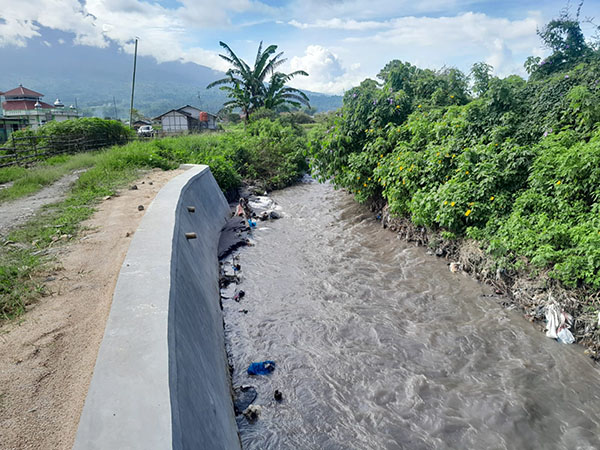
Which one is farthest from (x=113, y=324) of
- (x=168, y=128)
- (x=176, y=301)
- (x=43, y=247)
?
(x=168, y=128)

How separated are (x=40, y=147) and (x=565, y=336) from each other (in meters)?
19.4

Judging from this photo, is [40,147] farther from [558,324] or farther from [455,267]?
[558,324]

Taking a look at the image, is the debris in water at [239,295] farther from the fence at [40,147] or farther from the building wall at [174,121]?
the building wall at [174,121]

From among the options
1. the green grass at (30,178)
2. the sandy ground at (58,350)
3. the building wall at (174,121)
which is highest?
the building wall at (174,121)

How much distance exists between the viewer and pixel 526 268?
6102 mm

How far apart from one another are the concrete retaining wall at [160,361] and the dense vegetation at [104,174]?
1.26 meters

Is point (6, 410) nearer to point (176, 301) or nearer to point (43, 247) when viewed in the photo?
point (176, 301)

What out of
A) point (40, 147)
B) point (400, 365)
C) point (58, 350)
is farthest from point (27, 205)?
point (40, 147)

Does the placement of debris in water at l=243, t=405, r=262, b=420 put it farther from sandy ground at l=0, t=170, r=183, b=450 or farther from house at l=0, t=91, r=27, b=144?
house at l=0, t=91, r=27, b=144

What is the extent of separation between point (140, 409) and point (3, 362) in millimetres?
1485

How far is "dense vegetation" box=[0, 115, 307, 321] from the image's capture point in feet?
14.6

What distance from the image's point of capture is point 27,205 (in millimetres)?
8047

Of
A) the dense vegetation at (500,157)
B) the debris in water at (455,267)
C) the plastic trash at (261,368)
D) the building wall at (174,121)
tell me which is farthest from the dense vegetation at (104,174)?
the building wall at (174,121)

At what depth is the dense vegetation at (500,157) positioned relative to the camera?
5.87 metres
